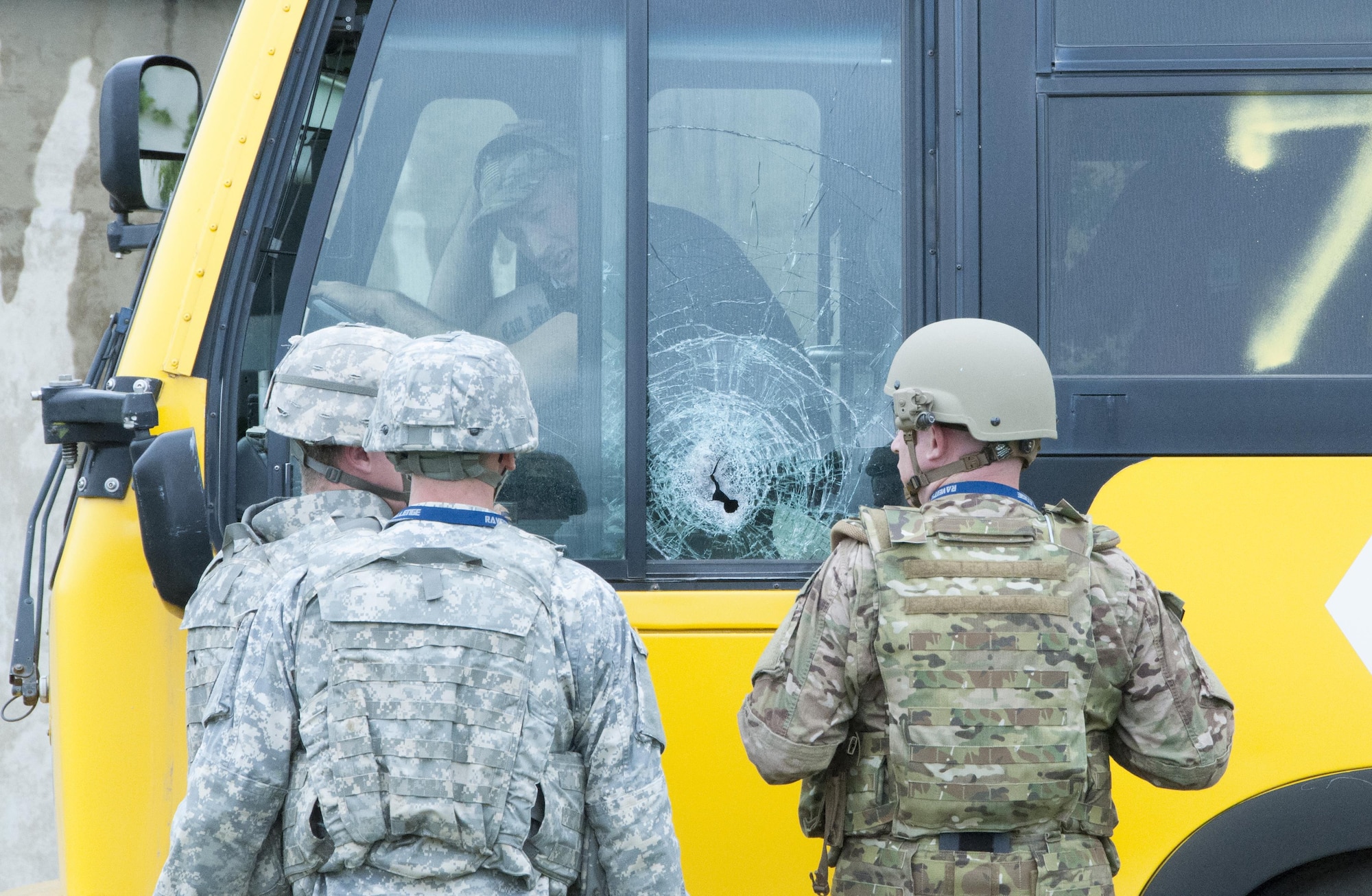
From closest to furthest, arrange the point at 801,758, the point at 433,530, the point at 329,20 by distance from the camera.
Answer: the point at 433,530 < the point at 801,758 < the point at 329,20

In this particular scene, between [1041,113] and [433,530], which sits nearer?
[433,530]

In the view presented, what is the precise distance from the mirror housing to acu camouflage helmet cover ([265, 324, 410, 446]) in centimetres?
45

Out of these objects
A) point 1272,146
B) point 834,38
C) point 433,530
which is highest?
point 834,38

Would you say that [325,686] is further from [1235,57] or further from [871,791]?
[1235,57]

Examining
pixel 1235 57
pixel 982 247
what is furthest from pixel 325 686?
pixel 1235 57

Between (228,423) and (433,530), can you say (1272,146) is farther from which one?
(228,423)

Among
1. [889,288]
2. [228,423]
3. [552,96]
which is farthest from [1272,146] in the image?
[228,423]

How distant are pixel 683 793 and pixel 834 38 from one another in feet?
4.74

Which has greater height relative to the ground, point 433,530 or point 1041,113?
point 1041,113

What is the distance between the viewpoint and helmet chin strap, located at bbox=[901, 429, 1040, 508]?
6.36 feet

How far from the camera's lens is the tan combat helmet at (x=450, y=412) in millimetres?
1613

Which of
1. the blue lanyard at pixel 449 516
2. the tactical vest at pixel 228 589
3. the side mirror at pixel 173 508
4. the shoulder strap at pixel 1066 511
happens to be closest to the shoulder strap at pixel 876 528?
the shoulder strap at pixel 1066 511

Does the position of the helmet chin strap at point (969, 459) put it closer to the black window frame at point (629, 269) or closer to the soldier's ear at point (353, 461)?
the black window frame at point (629, 269)

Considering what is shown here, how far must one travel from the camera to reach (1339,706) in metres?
2.09
